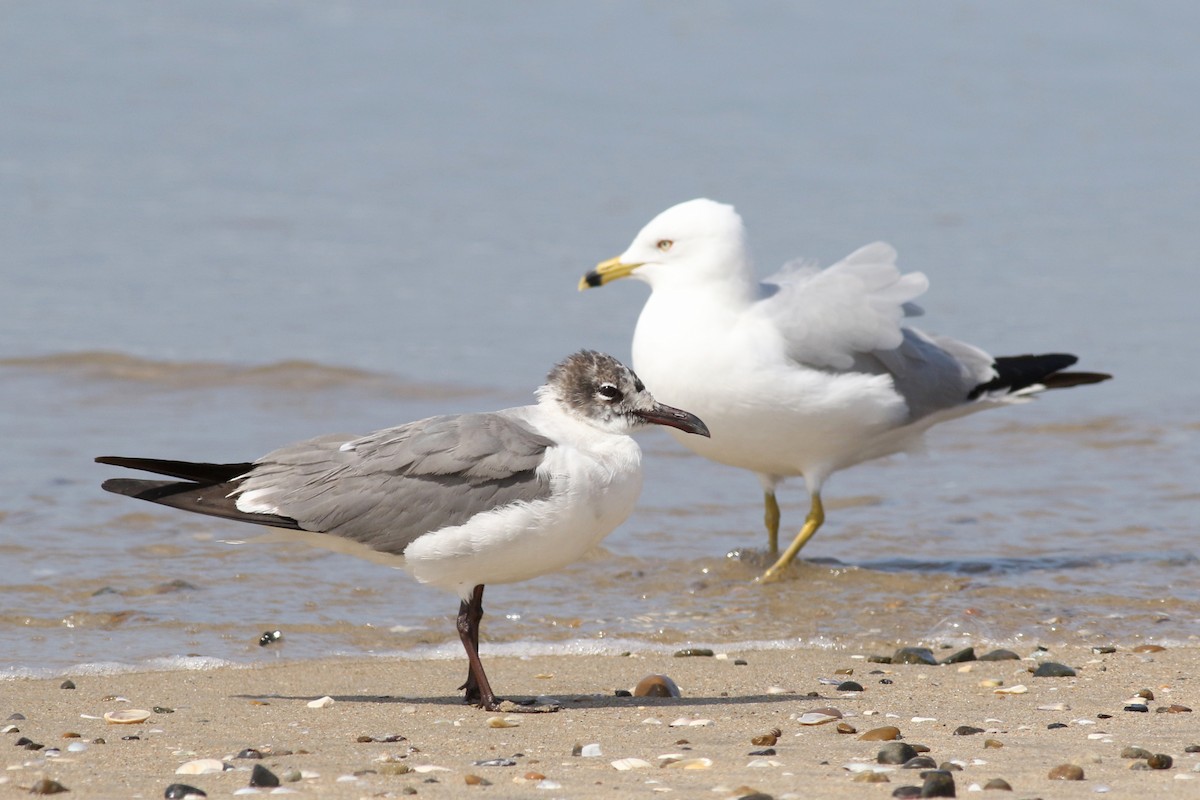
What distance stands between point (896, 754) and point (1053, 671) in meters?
1.66

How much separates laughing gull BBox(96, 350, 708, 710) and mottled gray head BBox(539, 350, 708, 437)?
Answer: 0.04m

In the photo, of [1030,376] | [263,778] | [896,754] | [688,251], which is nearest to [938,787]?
[896,754]

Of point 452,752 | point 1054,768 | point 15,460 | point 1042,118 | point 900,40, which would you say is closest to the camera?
point 1054,768

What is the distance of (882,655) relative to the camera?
20.3 ft

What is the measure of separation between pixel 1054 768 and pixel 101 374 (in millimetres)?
8819

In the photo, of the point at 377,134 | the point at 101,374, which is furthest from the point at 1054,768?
the point at 377,134

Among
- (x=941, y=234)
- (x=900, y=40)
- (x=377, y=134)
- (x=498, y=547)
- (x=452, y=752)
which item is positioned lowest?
(x=452, y=752)

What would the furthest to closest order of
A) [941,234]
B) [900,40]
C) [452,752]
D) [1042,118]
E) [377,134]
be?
1. [900,40]
2. [1042,118]
3. [377,134]
4. [941,234]
5. [452,752]

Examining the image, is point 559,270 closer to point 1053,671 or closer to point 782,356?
point 782,356

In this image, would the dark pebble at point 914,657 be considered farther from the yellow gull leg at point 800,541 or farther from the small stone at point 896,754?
the small stone at point 896,754

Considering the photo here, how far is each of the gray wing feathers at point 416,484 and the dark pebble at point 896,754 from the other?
1.41m

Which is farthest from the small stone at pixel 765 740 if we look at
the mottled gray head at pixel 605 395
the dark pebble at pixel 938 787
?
the mottled gray head at pixel 605 395

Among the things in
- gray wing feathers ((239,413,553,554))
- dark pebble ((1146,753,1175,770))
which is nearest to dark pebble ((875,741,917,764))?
dark pebble ((1146,753,1175,770))

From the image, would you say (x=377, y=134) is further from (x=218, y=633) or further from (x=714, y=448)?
(x=218, y=633)
